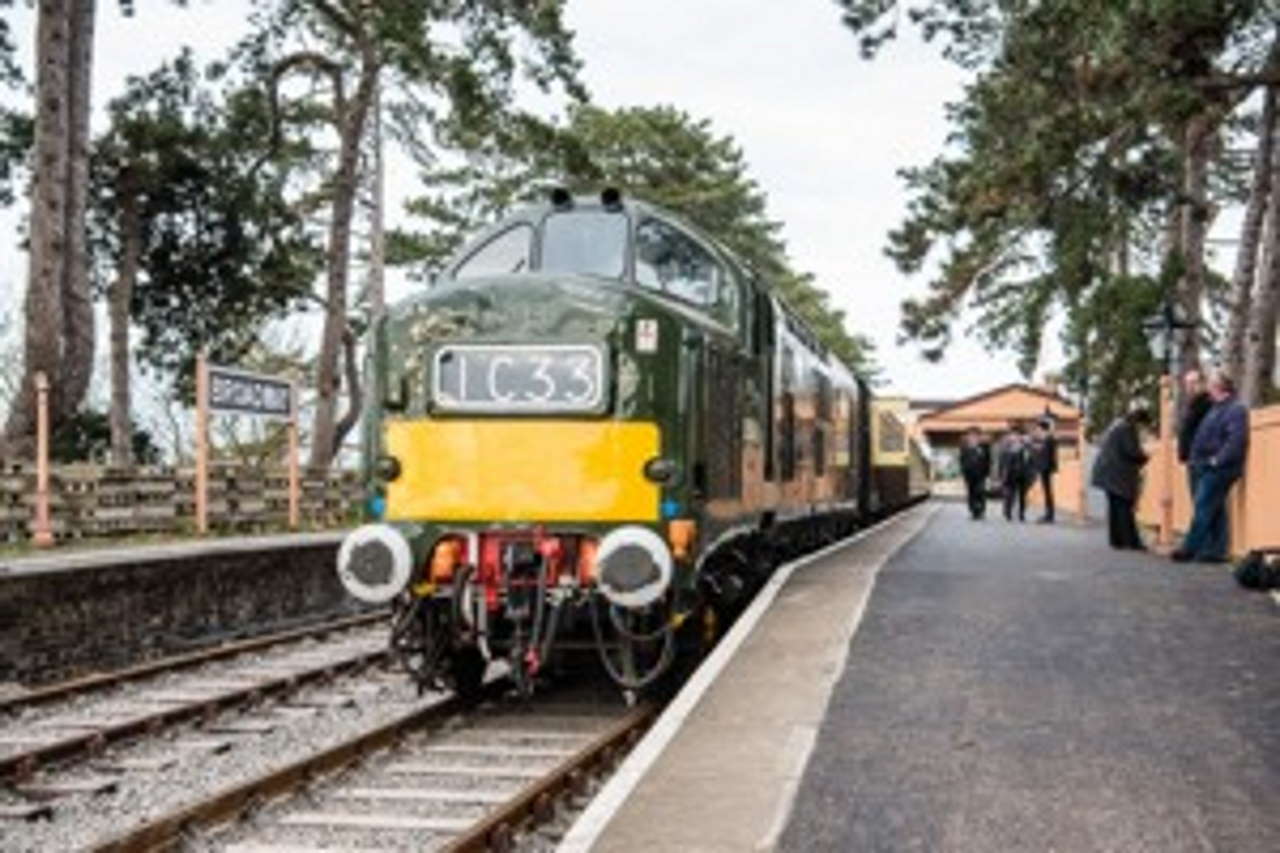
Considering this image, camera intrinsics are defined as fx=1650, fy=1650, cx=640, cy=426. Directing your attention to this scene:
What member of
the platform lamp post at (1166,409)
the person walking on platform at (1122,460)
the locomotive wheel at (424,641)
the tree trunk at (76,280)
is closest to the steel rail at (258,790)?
the locomotive wheel at (424,641)

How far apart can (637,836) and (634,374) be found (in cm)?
429

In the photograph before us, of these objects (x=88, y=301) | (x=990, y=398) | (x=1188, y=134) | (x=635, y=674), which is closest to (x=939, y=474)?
(x=990, y=398)

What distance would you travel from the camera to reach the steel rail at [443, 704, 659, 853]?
7.07 metres

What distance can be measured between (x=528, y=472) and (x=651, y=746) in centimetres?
275

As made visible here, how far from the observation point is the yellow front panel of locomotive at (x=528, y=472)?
9781 millimetres

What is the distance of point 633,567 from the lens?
30.8ft

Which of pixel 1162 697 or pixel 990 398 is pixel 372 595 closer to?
pixel 1162 697

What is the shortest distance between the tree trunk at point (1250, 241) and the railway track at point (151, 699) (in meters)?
15.8

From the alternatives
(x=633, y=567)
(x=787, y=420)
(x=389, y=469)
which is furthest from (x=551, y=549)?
(x=787, y=420)

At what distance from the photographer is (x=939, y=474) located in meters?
99.4

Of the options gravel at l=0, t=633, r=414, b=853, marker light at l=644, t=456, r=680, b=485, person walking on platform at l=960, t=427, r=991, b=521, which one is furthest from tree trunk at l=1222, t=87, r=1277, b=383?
marker light at l=644, t=456, r=680, b=485

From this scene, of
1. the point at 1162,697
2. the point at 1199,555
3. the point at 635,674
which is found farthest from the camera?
the point at 1199,555

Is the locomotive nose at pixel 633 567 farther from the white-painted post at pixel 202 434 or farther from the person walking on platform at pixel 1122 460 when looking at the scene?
the white-painted post at pixel 202 434

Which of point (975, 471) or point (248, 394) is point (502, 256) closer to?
point (248, 394)
